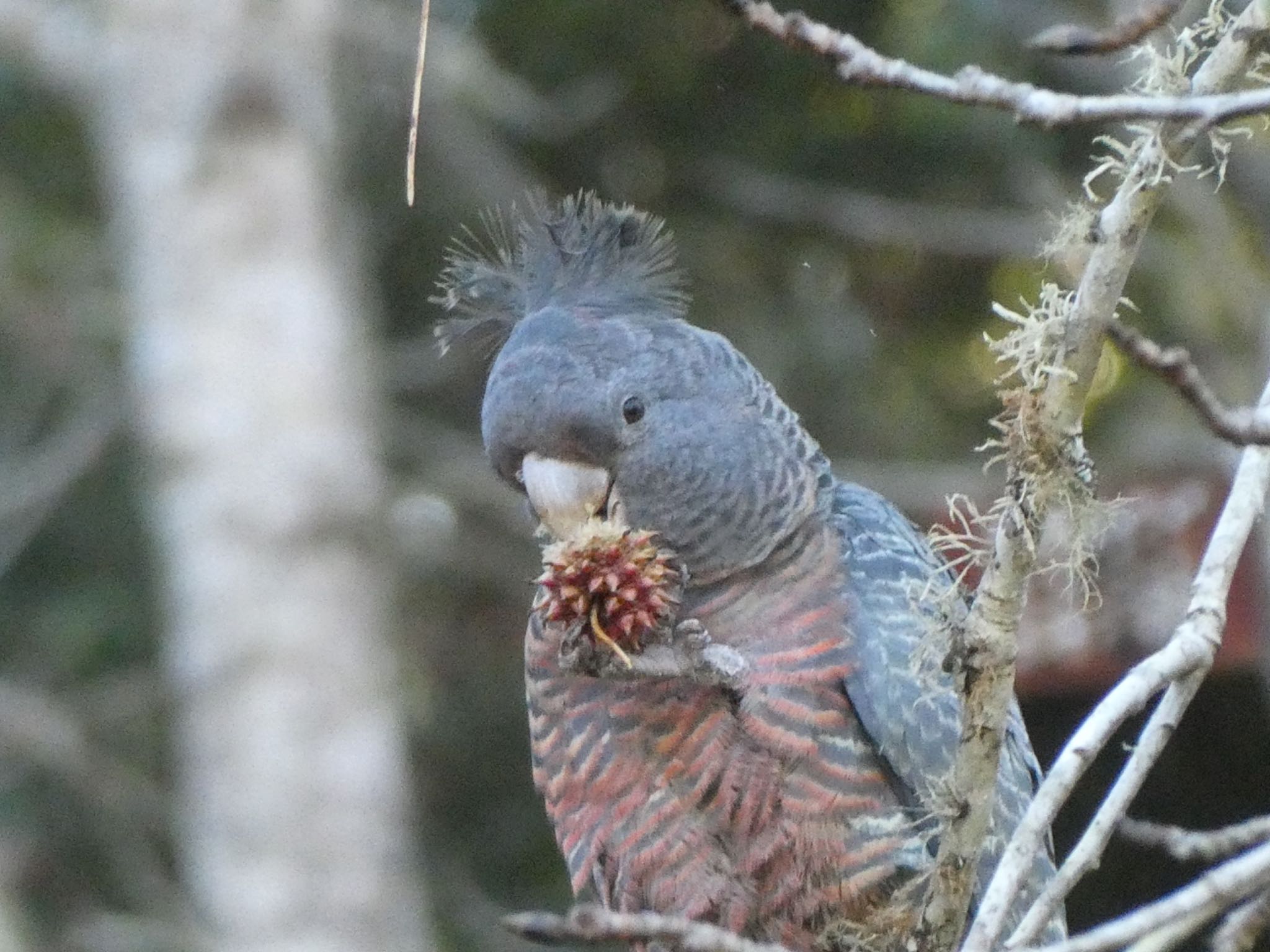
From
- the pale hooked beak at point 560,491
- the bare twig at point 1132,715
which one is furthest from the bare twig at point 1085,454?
the pale hooked beak at point 560,491

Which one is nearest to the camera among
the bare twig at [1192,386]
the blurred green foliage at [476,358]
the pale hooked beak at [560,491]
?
the bare twig at [1192,386]

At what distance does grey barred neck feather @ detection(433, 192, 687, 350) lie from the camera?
10.6 ft

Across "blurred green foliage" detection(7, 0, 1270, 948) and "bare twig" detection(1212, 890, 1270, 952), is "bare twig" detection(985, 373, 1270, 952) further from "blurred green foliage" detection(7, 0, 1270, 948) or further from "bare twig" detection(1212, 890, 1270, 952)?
"blurred green foliage" detection(7, 0, 1270, 948)

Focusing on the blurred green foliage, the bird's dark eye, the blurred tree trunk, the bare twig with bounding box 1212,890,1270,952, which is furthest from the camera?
the blurred green foliage

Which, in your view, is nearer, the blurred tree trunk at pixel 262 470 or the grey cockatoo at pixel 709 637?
the grey cockatoo at pixel 709 637

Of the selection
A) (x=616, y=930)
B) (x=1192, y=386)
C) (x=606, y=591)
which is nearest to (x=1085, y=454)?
(x=1192, y=386)

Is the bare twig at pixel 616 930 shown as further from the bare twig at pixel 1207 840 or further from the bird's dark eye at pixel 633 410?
the bird's dark eye at pixel 633 410

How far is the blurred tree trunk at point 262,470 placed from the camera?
593 centimetres

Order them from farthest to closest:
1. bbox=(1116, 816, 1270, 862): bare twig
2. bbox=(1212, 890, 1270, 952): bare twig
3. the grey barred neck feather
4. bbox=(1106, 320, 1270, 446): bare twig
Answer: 1. the grey barred neck feather
2. bbox=(1116, 816, 1270, 862): bare twig
3. bbox=(1212, 890, 1270, 952): bare twig
4. bbox=(1106, 320, 1270, 446): bare twig

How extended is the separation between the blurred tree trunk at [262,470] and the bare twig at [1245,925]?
180 inches

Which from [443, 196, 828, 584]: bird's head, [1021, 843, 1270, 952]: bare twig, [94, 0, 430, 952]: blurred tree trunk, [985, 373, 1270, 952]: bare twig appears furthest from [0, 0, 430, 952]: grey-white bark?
[1021, 843, 1270, 952]: bare twig

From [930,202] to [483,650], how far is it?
→ 2845 mm

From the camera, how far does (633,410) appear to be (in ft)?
10.2

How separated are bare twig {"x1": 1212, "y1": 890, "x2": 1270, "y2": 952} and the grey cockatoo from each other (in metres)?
1.14
